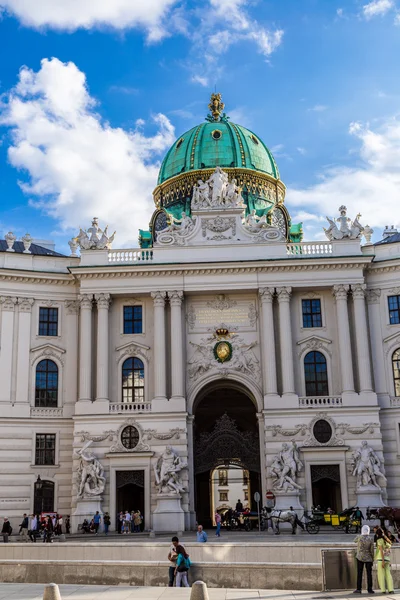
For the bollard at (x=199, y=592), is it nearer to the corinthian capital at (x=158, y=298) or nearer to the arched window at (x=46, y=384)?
the corinthian capital at (x=158, y=298)

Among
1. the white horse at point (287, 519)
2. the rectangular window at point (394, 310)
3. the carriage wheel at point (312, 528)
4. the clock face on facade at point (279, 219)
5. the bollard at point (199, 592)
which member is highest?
the clock face on facade at point (279, 219)

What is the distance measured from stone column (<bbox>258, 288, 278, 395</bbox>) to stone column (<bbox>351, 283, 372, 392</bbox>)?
5.21m

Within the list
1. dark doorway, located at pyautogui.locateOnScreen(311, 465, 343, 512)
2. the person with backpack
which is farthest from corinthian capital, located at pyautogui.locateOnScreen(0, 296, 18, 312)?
the person with backpack

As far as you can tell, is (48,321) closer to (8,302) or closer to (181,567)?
(8,302)

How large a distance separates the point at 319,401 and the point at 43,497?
17.8m

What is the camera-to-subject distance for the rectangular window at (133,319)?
166ft

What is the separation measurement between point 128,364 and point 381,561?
31.0m

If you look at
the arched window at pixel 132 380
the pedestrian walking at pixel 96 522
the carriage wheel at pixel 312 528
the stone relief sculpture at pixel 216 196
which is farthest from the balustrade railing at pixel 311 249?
the pedestrian walking at pixel 96 522

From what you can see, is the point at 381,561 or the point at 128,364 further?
the point at 128,364

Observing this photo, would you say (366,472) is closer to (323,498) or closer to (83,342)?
(323,498)

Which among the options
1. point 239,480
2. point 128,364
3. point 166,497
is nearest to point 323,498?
point 166,497

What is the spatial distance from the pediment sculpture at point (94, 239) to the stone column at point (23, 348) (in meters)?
4.83

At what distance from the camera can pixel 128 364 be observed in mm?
50031

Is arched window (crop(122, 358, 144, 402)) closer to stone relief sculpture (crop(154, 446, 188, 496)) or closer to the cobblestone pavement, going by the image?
stone relief sculpture (crop(154, 446, 188, 496))
